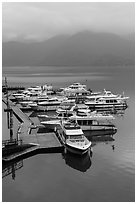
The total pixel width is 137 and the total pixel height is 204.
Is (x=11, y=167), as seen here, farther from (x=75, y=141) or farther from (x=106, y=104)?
(x=106, y=104)

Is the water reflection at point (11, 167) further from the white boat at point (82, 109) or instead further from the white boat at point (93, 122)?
the white boat at point (82, 109)

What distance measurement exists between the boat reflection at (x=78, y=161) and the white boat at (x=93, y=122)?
6.54m

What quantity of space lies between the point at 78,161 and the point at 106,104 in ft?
72.5

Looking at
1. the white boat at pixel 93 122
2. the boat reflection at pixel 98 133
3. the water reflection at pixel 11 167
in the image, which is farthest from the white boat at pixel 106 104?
the water reflection at pixel 11 167

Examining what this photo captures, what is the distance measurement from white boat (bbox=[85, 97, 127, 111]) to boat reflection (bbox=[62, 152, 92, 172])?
20287 mm

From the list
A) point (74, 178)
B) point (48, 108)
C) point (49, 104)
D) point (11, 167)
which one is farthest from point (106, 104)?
point (11, 167)

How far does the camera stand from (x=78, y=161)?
2070cm

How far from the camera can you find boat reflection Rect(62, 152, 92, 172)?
20172 millimetres

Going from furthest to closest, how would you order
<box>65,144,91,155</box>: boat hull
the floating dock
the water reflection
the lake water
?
<box>65,144,91,155</box>: boat hull < the floating dock < the water reflection < the lake water

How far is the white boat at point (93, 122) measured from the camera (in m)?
27.9

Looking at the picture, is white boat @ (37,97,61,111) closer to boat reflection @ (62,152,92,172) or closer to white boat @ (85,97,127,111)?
white boat @ (85,97,127,111)

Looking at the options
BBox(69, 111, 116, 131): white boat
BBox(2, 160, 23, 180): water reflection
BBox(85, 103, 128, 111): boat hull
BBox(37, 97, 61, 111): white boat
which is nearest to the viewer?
BBox(2, 160, 23, 180): water reflection

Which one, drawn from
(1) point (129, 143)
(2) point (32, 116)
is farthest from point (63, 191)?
(2) point (32, 116)

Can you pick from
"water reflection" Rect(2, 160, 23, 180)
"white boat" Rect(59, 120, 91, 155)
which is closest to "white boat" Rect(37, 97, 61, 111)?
"white boat" Rect(59, 120, 91, 155)
